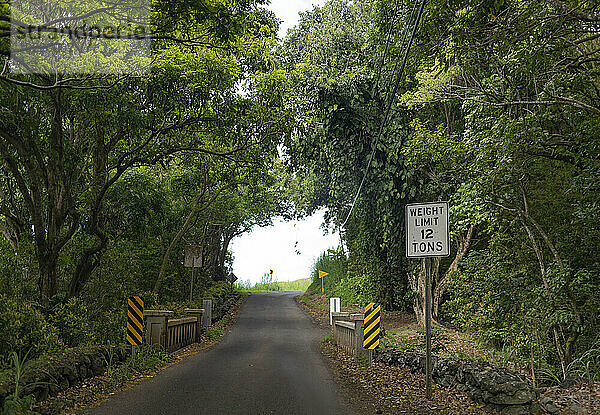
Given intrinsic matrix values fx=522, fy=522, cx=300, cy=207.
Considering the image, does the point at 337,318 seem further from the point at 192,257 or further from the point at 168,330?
the point at 192,257

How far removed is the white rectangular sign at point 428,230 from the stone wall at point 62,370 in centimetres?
558

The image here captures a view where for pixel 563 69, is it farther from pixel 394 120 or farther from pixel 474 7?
pixel 394 120

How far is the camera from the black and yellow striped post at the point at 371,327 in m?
11.1

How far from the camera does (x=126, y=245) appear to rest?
47.7 ft

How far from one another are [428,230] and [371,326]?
3814 millimetres

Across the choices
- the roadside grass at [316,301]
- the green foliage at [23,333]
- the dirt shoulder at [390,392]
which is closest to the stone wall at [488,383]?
the dirt shoulder at [390,392]

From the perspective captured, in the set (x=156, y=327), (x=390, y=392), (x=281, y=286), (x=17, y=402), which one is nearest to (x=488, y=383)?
(x=390, y=392)

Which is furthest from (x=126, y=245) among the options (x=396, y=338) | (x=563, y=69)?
(x=563, y=69)

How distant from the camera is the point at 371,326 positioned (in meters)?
11.3

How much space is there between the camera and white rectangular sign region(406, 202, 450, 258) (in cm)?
814

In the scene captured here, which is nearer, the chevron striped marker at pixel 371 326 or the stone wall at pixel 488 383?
the stone wall at pixel 488 383

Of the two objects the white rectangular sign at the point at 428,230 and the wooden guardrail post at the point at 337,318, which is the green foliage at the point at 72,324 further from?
Result: the wooden guardrail post at the point at 337,318

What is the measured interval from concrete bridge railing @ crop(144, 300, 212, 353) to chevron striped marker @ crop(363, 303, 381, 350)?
481 centimetres

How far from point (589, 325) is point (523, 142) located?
340 cm
